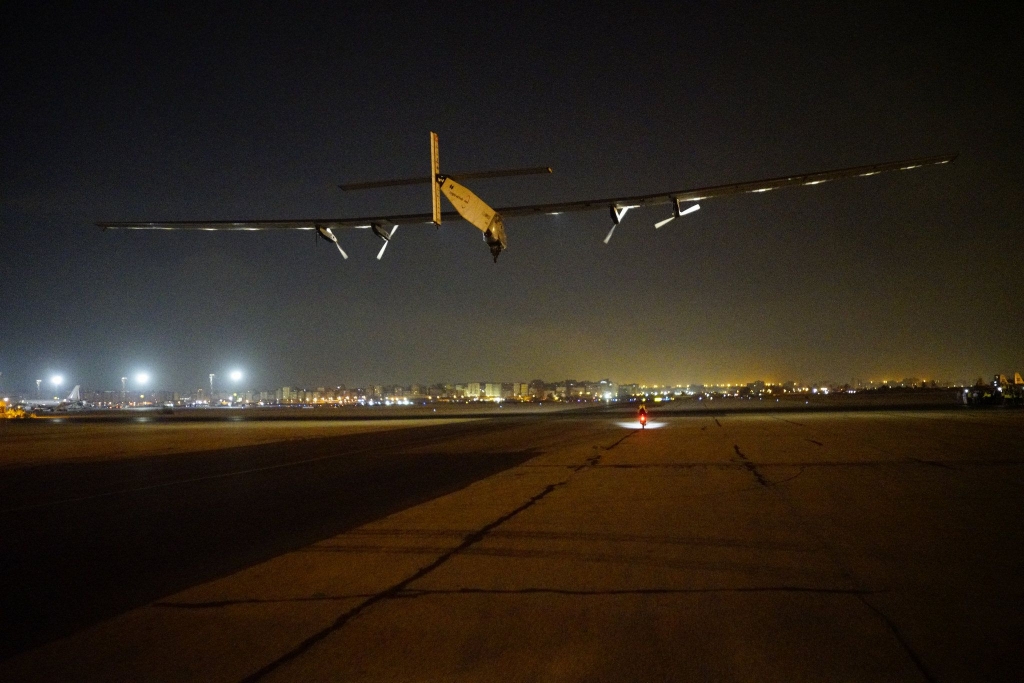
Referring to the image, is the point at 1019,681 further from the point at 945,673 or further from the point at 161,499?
the point at 161,499

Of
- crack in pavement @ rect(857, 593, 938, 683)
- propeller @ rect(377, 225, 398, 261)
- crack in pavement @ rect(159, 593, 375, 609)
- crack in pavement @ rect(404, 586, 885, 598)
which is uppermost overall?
propeller @ rect(377, 225, 398, 261)

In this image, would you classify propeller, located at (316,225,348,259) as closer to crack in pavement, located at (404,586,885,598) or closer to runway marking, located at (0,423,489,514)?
runway marking, located at (0,423,489,514)

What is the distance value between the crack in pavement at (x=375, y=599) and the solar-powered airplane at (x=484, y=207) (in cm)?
940

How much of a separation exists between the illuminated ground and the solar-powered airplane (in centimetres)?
702

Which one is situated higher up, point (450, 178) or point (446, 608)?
point (450, 178)

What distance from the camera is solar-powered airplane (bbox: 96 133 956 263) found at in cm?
1839

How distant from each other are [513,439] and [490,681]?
24959mm

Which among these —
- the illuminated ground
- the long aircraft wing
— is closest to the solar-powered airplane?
the long aircraft wing

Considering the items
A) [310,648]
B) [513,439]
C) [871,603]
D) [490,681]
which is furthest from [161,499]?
[513,439]

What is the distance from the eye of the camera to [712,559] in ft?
25.9

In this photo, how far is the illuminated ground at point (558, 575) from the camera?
16.7ft

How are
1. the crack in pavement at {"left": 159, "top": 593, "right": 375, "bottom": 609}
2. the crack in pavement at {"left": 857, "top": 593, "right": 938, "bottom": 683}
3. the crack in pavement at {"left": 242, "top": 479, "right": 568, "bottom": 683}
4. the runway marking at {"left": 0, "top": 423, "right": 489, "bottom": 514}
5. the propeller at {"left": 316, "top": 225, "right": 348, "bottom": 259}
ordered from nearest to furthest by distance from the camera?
the crack in pavement at {"left": 857, "top": 593, "right": 938, "bottom": 683} < the crack in pavement at {"left": 242, "top": 479, "right": 568, "bottom": 683} < the crack in pavement at {"left": 159, "top": 593, "right": 375, "bottom": 609} < the runway marking at {"left": 0, "top": 423, "right": 489, "bottom": 514} < the propeller at {"left": 316, "top": 225, "right": 348, "bottom": 259}

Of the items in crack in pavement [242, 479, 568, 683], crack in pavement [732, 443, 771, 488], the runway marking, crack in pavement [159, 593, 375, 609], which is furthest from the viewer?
crack in pavement [732, 443, 771, 488]

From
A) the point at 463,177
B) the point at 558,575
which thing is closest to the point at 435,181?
the point at 463,177
